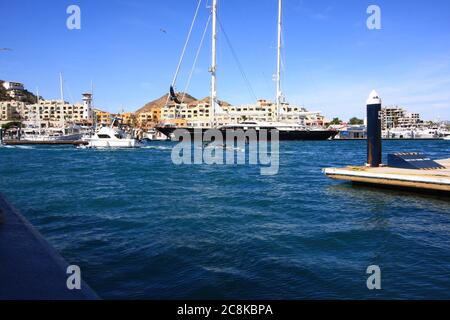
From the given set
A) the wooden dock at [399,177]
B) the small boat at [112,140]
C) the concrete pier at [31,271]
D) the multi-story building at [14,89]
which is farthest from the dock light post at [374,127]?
the multi-story building at [14,89]

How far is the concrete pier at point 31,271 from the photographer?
4008 millimetres

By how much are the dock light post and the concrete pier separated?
59.4 ft

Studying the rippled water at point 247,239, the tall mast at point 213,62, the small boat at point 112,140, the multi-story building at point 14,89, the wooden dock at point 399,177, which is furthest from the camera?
the multi-story building at point 14,89

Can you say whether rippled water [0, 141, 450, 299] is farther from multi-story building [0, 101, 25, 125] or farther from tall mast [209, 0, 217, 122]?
multi-story building [0, 101, 25, 125]

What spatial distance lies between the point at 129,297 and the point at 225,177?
18.8 meters

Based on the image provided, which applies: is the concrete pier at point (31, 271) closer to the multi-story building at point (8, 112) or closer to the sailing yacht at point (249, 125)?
the sailing yacht at point (249, 125)

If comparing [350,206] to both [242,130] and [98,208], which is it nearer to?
[98,208]

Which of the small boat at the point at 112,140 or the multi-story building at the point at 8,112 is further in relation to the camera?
the multi-story building at the point at 8,112

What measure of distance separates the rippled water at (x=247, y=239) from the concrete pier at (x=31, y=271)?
5.02ft

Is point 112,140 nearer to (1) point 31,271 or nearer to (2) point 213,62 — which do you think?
(2) point 213,62

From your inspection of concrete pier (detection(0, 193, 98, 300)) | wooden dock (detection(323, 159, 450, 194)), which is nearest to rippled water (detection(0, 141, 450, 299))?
wooden dock (detection(323, 159, 450, 194))

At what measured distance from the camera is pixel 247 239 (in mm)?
10094

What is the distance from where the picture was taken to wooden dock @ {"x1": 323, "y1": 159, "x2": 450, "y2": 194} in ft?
53.4
